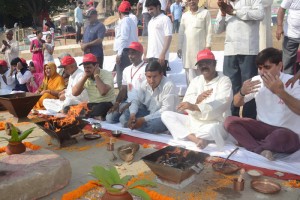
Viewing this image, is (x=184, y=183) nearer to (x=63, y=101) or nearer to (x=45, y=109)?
(x=63, y=101)

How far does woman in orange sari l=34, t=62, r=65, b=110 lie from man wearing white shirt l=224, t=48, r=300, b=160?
4116 millimetres

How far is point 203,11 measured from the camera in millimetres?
5902

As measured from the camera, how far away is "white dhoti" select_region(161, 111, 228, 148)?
14.1ft

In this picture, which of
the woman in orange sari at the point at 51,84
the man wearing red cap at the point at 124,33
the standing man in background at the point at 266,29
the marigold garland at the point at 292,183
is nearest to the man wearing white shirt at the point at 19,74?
the woman in orange sari at the point at 51,84

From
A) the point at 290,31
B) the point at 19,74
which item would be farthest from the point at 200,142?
the point at 19,74

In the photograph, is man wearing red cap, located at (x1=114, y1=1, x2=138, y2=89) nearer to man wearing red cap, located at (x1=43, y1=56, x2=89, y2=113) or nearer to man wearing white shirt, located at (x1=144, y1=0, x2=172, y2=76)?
man wearing white shirt, located at (x1=144, y1=0, x2=172, y2=76)

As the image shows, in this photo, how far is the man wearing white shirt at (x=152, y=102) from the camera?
5070mm

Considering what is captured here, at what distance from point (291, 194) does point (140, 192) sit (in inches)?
62.8

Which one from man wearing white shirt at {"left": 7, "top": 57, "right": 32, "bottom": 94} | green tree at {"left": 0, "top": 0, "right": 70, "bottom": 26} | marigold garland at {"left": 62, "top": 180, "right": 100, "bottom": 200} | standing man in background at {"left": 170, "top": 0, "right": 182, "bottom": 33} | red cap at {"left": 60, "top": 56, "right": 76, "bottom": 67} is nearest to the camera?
marigold garland at {"left": 62, "top": 180, "right": 100, "bottom": 200}

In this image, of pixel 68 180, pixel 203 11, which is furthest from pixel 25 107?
pixel 203 11

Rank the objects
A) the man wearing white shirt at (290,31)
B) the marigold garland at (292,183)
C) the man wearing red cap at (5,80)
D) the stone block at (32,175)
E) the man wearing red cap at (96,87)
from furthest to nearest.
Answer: the man wearing red cap at (5,80) → the man wearing red cap at (96,87) → the man wearing white shirt at (290,31) → the marigold garland at (292,183) → the stone block at (32,175)

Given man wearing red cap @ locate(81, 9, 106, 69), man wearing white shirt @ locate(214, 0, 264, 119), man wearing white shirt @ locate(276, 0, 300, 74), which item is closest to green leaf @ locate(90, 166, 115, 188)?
man wearing white shirt @ locate(214, 0, 264, 119)

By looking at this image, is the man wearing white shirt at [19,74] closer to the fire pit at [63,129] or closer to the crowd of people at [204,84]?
the crowd of people at [204,84]

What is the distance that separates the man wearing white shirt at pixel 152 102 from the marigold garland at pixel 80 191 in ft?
5.61
